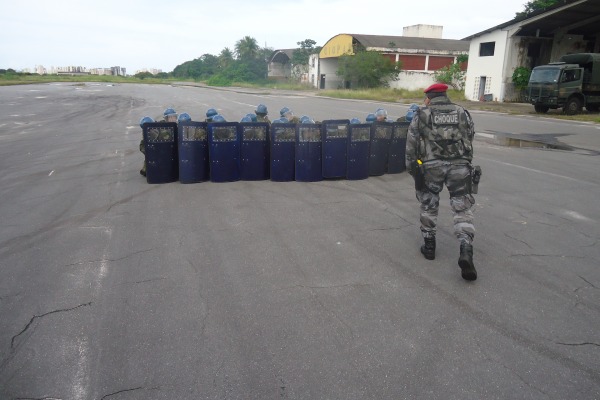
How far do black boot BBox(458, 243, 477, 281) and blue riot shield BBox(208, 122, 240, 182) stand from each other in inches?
210

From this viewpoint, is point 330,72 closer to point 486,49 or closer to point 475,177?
point 486,49

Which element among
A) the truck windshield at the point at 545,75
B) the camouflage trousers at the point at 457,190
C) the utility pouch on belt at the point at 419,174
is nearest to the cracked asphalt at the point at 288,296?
the camouflage trousers at the point at 457,190

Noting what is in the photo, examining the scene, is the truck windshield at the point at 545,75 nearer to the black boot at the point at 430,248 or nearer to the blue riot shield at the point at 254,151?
the blue riot shield at the point at 254,151

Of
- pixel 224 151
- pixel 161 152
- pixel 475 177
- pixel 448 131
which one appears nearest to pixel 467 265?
pixel 475 177

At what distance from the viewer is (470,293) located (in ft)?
15.0

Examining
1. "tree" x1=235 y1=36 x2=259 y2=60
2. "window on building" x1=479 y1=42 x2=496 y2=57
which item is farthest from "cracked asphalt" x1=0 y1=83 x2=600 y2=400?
"tree" x1=235 y1=36 x2=259 y2=60

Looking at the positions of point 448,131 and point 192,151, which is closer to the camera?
point 448,131

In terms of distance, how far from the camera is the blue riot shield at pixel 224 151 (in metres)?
8.81

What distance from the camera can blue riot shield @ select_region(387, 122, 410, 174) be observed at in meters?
9.91

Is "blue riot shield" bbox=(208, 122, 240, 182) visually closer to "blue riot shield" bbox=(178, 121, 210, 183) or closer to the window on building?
"blue riot shield" bbox=(178, 121, 210, 183)

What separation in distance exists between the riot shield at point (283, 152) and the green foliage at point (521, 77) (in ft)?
104

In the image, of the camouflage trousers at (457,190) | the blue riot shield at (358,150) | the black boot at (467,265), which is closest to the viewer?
the black boot at (467,265)

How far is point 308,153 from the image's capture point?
9188 millimetres

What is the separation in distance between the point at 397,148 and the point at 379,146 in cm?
51
